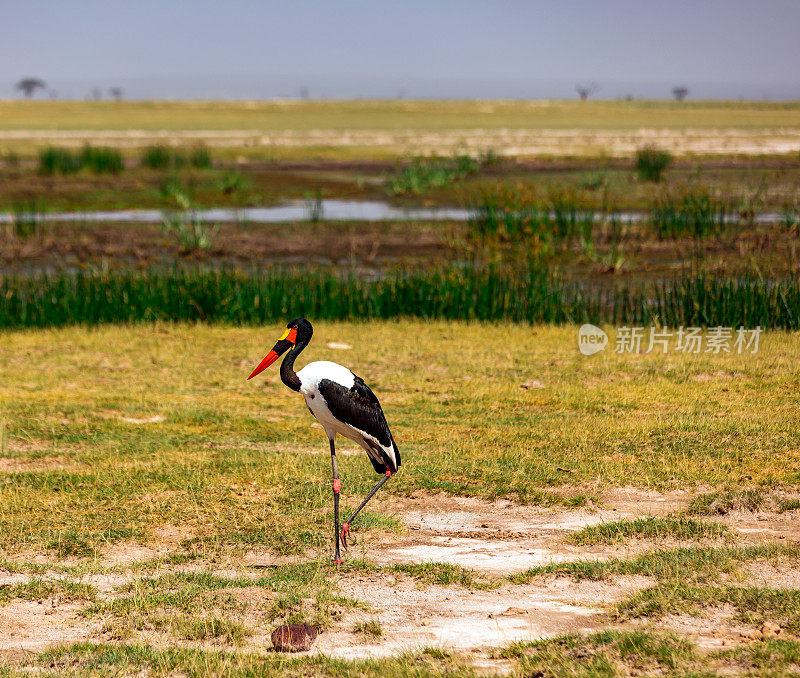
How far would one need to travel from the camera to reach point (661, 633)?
609 cm

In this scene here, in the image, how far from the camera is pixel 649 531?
812 cm

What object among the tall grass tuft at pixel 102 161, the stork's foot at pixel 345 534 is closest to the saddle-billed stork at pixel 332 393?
the stork's foot at pixel 345 534

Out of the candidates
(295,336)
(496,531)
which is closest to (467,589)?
(496,531)

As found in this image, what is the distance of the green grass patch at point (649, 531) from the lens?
803cm

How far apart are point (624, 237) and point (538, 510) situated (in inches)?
902

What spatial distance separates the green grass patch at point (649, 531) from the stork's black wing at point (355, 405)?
6.68 feet

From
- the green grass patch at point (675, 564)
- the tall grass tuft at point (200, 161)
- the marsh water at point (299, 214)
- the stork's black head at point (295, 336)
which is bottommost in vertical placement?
the marsh water at point (299, 214)

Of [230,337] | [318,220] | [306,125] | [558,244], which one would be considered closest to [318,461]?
[230,337]

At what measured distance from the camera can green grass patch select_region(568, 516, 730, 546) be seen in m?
8.03

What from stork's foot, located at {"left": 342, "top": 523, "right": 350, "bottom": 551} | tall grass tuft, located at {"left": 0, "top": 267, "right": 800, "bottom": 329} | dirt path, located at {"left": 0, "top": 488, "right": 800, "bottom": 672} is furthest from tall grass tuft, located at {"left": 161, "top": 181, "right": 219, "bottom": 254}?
stork's foot, located at {"left": 342, "top": 523, "right": 350, "bottom": 551}

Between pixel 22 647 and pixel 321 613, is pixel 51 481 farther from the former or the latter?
pixel 321 613

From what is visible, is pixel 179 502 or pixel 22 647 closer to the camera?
pixel 22 647

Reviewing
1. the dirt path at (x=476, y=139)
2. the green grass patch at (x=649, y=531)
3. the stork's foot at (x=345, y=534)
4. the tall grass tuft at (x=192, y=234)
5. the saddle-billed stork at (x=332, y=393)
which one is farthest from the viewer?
the dirt path at (x=476, y=139)

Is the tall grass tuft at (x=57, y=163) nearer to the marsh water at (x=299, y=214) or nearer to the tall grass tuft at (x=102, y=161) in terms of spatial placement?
the tall grass tuft at (x=102, y=161)
